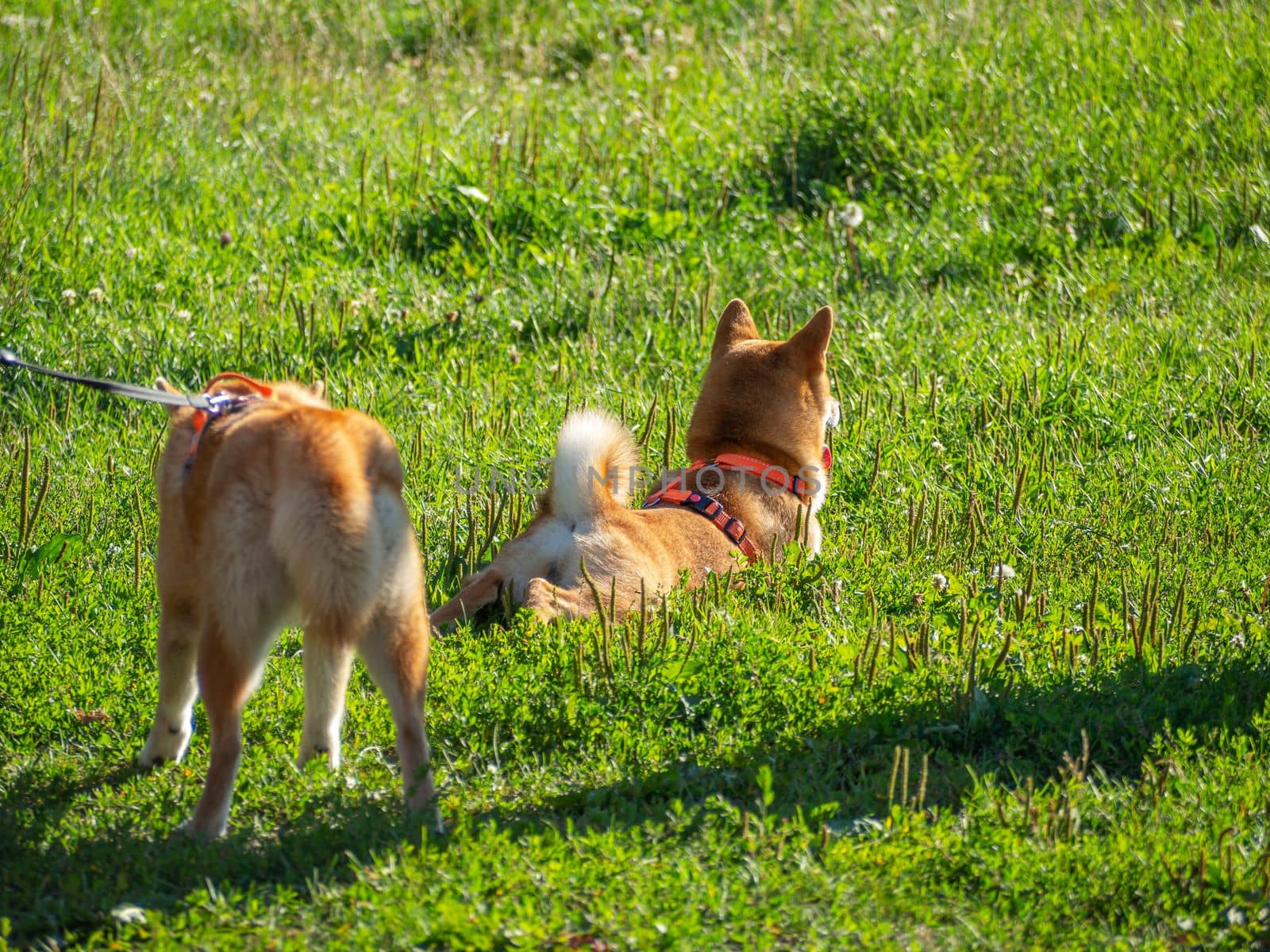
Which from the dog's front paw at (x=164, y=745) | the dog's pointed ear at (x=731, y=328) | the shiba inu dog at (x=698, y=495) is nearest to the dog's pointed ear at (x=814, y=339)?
the shiba inu dog at (x=698, y=495)

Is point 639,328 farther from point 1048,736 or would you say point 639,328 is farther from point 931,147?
point 1048,736

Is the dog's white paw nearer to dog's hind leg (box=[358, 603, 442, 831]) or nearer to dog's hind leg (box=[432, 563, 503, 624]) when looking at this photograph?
dog's hind leg (box=[358, 603, 442, 831])

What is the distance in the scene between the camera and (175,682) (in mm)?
3721

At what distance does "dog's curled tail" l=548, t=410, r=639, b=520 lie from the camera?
479cm

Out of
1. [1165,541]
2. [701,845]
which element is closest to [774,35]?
[1165,541]

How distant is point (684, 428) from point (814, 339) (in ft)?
3.58

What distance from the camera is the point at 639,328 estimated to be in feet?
24.3

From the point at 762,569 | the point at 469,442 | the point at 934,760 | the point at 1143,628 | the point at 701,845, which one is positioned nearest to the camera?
the point at 701,845

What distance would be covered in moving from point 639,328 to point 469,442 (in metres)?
1.55

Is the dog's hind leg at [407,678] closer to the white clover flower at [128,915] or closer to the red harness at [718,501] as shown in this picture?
the white clover flower at [128,915]

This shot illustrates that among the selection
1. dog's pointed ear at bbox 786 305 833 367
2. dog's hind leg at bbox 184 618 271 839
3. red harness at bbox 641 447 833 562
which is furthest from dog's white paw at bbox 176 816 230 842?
dog's pointed ear at bbox 786 305 833 367

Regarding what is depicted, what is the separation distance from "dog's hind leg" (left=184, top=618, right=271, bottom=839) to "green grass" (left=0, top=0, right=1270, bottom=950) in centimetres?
9

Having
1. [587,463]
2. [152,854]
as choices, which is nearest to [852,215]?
[587,463]

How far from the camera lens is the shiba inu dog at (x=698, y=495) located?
15.9 feet
